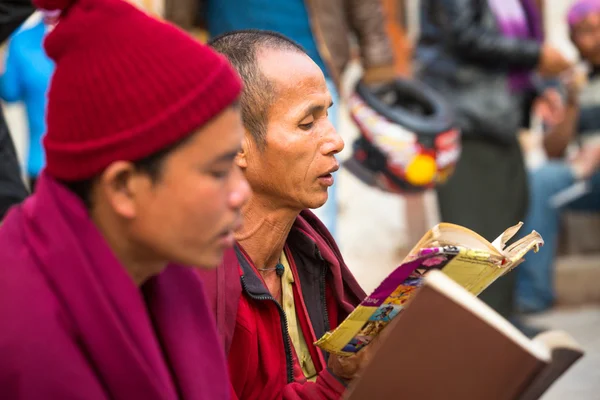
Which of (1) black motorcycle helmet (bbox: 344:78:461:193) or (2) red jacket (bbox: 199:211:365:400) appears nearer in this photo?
(2) red jacket (bbox: 199:211:365:400)

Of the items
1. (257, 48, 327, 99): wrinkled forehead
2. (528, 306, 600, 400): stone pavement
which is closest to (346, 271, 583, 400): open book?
(257, 48, 327, 99): wrinkled forehead

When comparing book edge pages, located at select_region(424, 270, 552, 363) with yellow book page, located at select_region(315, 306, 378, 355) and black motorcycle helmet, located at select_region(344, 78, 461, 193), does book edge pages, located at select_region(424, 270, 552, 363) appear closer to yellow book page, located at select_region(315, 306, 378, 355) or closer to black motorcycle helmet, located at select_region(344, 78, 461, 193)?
yellow book page, located at select_region(315, 306, 378, 355)

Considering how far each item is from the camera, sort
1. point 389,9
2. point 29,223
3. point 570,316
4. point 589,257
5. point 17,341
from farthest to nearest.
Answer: point 389,9 < point 589,257 < point 570,316 < point 29,223 < point 17,341

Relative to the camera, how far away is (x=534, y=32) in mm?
4977

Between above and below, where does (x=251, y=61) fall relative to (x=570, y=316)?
above

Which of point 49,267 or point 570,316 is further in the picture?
point 570,316

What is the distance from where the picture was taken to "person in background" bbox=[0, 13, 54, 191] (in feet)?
16.3

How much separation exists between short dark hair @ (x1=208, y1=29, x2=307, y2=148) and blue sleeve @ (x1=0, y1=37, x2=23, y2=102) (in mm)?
2965

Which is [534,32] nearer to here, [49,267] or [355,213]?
[355,213]

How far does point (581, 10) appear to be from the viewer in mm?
5605

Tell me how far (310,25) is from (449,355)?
2.79 m

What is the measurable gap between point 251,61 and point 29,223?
905 mm

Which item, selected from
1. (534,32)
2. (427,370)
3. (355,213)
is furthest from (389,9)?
(427,370)

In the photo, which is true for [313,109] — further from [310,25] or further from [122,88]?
[310,25]
